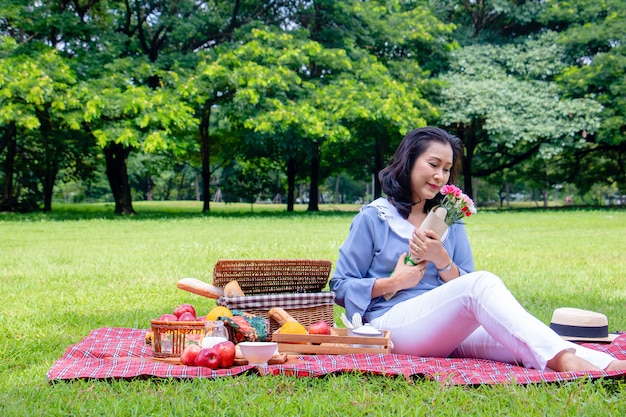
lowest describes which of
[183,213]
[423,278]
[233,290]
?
[183,213]

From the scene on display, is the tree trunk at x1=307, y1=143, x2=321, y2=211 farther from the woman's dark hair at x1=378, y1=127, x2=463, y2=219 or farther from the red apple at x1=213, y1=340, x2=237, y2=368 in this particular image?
the red apple at x1=213, y1=340, x2=237, y2=368

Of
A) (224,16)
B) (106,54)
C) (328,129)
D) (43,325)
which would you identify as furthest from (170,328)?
(224,16)

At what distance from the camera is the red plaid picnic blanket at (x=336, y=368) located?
318 centimetres

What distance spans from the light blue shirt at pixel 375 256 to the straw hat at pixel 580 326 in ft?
2.24

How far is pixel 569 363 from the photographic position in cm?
316

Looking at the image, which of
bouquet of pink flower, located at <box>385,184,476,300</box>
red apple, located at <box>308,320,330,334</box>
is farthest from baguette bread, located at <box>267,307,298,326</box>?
bouquet of pink flower, located at <box>385,184,476,300</box>

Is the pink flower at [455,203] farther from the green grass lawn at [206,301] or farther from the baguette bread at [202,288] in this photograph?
the baguette bread at [202,288]

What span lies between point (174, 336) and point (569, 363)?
200 centimetres

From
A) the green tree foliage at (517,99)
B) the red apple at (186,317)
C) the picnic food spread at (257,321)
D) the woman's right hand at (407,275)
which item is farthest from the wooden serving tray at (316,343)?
the green tree foliage at (517,99)

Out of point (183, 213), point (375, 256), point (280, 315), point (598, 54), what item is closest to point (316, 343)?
point (280, 315)

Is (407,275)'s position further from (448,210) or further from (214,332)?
(214,332)

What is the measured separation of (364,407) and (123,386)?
3.73ft

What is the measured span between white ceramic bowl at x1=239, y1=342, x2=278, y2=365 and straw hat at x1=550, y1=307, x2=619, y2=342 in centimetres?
176

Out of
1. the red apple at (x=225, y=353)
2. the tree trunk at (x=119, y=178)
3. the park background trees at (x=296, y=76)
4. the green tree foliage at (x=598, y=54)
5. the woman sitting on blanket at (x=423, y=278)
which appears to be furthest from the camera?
the green tree foliage at (x=598, y=54)
